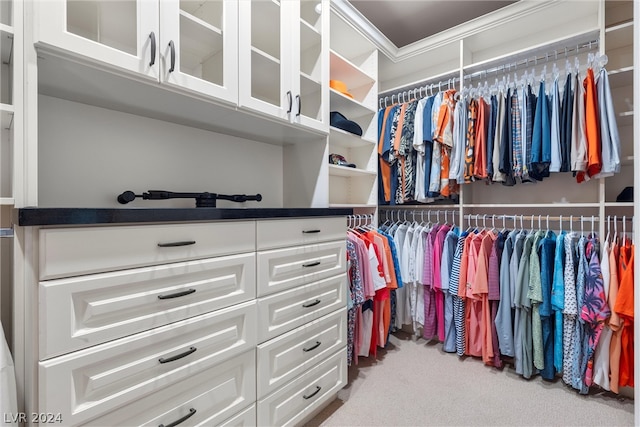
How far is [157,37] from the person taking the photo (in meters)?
1.03

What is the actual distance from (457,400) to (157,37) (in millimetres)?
2273

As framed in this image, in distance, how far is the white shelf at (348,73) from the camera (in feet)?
6.82

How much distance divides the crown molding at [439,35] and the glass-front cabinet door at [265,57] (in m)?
0.62

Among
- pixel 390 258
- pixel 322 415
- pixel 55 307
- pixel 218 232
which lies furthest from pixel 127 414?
pixel 390 258

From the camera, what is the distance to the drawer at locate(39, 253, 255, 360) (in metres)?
0.74

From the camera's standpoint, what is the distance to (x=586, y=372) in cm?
171

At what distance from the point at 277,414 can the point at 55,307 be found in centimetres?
94

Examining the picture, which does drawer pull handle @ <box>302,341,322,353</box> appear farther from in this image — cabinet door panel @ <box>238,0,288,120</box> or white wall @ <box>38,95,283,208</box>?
cabinet door panel @ <box>238,0,288,120</box>

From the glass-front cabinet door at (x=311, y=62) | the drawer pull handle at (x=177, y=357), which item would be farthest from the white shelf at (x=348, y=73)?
the drawer pull handle at (x=177, y=357)

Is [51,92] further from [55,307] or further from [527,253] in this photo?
[527,253]

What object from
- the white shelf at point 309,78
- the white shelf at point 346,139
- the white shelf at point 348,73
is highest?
the white shelf at point 348,73

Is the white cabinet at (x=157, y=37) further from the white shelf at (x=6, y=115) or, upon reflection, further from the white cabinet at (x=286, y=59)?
the white shelf at (x=6, y=115)

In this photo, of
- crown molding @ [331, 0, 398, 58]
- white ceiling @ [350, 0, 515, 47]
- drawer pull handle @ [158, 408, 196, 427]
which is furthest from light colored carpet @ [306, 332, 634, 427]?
white ceiling @ [350, 0, 515, 47]

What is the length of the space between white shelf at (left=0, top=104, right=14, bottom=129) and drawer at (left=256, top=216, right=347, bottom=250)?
0.78 m
